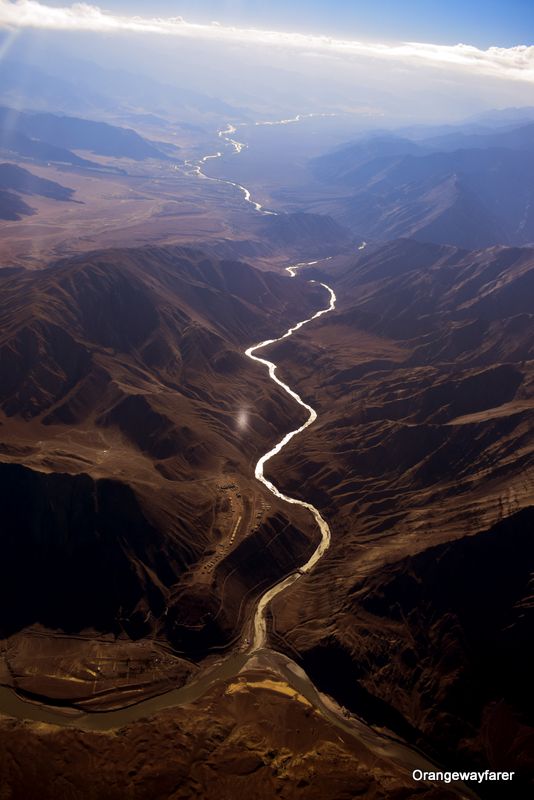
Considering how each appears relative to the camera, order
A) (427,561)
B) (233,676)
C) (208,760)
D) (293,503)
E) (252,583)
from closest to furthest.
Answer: (208,760) → (233,676) → (427,561) → (252,583) → (293,503)

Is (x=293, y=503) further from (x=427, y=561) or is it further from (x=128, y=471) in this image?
(x=427, y=561)

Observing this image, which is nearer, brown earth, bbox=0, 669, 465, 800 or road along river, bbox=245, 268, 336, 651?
brown earth, bbox=0, 669, 465, 800

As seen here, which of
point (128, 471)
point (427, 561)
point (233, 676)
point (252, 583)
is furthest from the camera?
point (128, 471)

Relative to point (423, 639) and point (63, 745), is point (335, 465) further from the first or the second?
point (63, 745)

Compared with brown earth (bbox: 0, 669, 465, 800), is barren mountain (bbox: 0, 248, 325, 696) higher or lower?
higher

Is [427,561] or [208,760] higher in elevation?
[427,561]

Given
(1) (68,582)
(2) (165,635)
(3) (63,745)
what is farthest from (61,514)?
(3) (63,745)

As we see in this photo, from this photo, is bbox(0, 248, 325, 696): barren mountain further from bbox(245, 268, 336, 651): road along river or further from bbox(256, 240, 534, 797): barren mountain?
bbox(256, 240, 534, 797): barren mountain

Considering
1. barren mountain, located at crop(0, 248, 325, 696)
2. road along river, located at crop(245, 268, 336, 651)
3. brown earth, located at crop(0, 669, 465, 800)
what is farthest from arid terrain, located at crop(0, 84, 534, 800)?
road along river, located at crop(245, 268, 336, 651)

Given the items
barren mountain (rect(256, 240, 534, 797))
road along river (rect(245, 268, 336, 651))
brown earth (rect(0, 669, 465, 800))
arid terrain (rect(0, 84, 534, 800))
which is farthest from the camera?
road along river (rect(245, 268, 336, 651))

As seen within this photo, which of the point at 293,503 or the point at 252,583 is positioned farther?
the point at 293,503

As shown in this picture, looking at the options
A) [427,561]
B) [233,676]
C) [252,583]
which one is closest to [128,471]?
[252,583]

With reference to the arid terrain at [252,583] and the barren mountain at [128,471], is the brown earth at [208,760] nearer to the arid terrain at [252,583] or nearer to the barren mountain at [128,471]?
the arid terrain at [252,583]

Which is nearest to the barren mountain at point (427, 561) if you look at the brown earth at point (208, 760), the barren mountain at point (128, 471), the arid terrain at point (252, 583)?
the arid terrain at point (252, 583)
